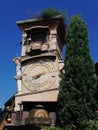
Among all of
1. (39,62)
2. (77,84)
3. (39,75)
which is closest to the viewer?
(77,84)

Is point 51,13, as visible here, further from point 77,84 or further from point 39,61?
point 77,84

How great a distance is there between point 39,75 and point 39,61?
88cm

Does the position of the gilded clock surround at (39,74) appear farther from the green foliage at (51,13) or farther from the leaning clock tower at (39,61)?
the green foliage at (51,13)

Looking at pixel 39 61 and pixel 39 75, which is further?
pixel 39 61

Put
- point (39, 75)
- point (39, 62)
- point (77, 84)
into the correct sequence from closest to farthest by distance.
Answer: point (77, 84)
point (39, 75)
point (39, 62)

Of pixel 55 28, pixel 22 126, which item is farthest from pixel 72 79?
pixel 55 28

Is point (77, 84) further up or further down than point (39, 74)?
further down

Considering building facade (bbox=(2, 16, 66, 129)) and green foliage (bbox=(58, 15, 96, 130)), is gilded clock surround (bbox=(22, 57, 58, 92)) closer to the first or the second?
building facade (bbox=(2, 16, 66, 129))

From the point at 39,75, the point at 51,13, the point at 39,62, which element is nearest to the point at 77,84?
the point at 39,75

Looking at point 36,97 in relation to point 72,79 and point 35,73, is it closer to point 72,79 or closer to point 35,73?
point 35,73

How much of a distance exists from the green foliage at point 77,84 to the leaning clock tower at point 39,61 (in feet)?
8.31

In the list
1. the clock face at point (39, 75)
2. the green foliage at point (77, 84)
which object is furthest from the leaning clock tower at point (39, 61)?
the green foliage at point (77, 84)

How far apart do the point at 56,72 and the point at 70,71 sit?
3.18m

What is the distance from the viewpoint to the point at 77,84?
20344 millimetres
